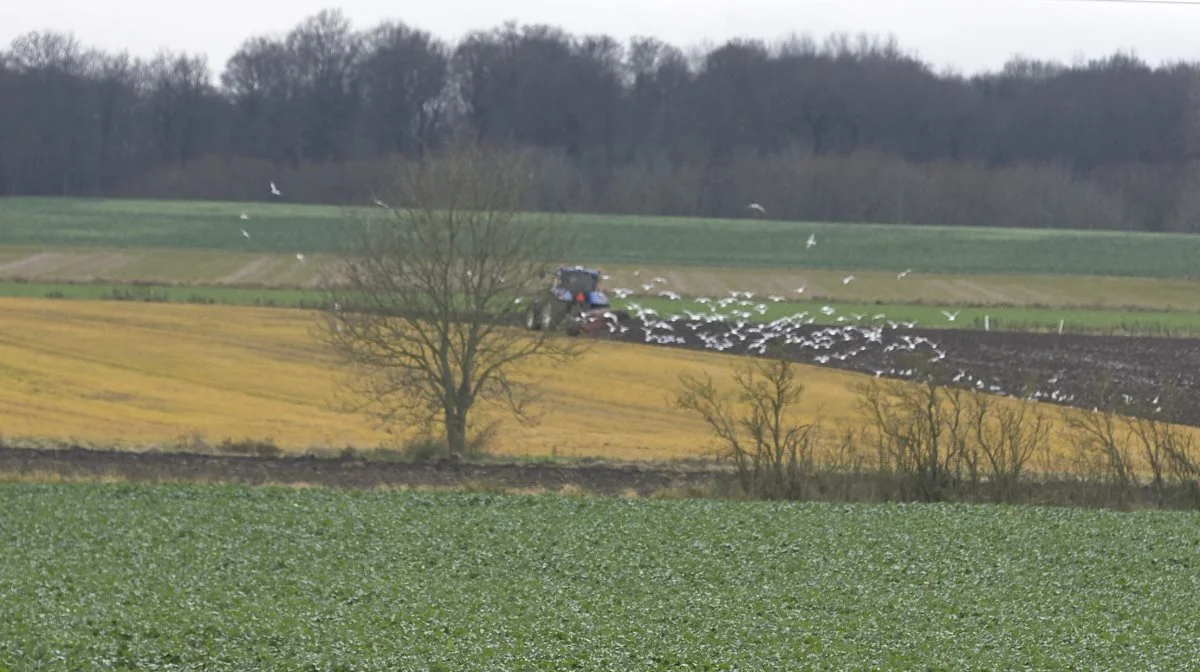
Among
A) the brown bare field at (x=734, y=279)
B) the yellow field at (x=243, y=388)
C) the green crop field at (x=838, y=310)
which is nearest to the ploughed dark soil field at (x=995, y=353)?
the yellow field at (x=243, y=388)

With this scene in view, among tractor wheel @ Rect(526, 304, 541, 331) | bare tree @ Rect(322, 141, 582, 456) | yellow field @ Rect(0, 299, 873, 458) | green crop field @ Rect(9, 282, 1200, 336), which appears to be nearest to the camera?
bare tree @ Rect(322, 141, 582, 456)

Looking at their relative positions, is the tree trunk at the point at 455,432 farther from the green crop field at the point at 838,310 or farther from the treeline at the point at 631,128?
the treeline at the point at 631,128

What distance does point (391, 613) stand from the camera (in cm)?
1521

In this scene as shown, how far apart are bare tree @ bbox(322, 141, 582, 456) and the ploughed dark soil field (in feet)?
36.4

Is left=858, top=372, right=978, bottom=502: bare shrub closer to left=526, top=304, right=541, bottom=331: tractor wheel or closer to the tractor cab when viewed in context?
left=526, top=304, right=541, bottom=331: tractor wheel

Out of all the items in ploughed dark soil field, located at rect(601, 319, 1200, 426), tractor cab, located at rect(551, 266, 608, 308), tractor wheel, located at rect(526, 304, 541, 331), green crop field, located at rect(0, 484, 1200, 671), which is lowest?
green crop field, located at rect(0, 484, 1200, 671)

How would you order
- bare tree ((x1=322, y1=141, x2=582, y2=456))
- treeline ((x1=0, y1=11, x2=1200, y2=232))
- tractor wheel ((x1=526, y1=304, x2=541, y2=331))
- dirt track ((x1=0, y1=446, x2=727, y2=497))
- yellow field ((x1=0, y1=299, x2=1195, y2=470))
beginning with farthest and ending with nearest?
1. treeline ((x1=0, y1=11, x2=1200, y2=232))
2. yellow field ((x1=0, y1=299, x2=1195, y2=470))
3. tractor wheel ((x1=526, y1=304, x2=541, y2=331))
4. bare tree ((x1=322, y1=141, x2=582, y2=456))
5. dirt track ((x1=0, y1=446, x2=727, y2=497))

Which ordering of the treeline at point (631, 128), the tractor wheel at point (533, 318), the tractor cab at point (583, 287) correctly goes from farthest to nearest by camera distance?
the treeline at point (631, 128), the tractor cab at point (583, 287), the tractor wheel at point (533, 318)

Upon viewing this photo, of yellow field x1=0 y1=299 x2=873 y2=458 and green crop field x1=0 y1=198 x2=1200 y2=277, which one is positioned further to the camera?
green crop field x1=0 y1=198 x2=1200 y2=277

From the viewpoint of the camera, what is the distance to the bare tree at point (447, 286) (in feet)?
94.4

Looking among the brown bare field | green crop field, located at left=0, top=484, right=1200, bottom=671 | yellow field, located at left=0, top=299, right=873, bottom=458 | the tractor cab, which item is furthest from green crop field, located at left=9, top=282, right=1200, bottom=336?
green crop field, located at left=0, top=484, right=1200, bottom=671

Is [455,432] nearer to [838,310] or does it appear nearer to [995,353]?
[995,353]

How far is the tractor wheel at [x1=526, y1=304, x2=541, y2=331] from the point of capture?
30.5 m

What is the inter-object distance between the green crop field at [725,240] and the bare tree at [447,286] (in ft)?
150
